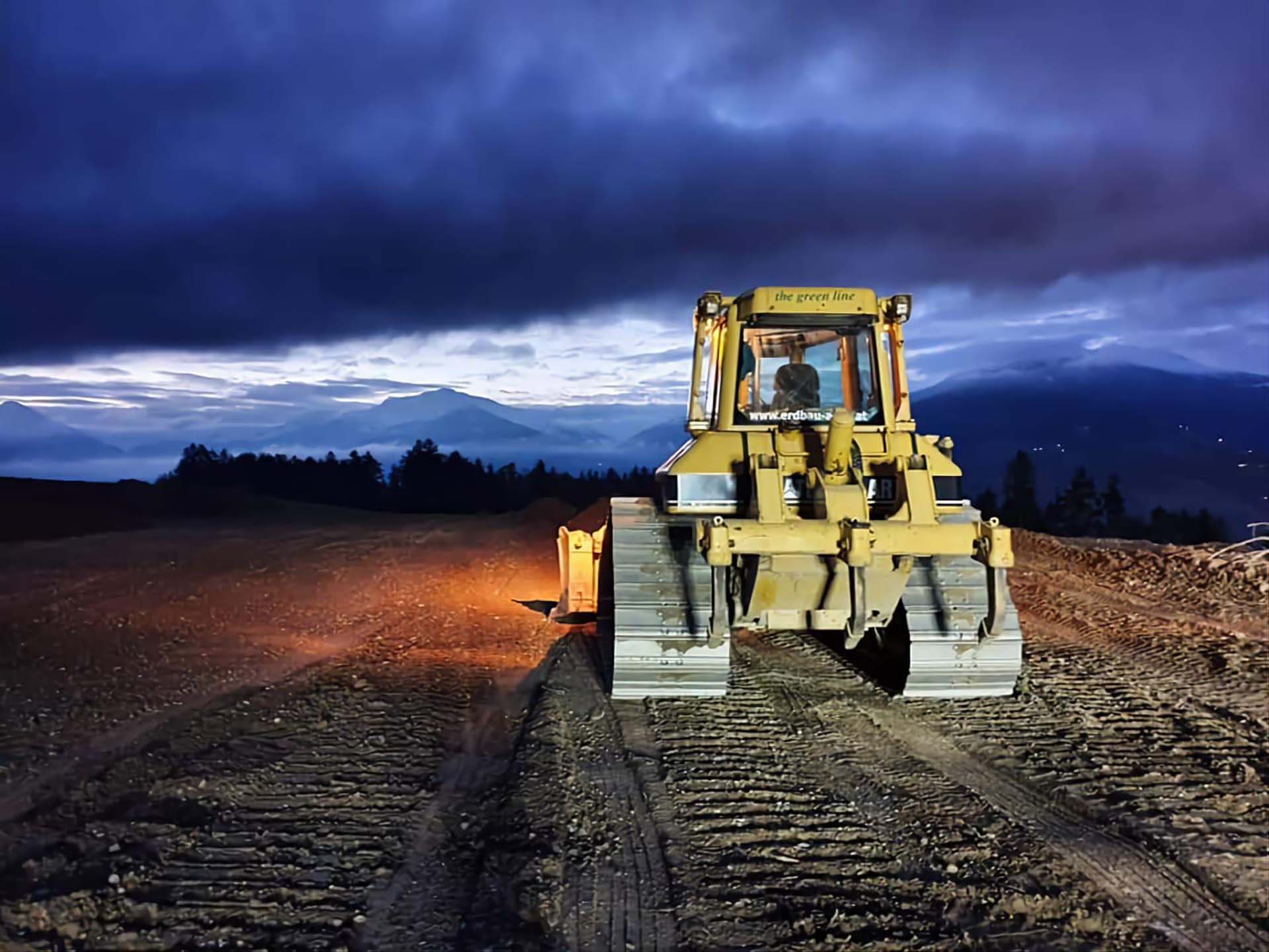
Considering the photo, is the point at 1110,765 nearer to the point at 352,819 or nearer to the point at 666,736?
the point at 666,736

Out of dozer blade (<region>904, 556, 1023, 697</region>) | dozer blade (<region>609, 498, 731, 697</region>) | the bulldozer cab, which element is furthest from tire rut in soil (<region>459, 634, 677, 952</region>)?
the bulldozer cab

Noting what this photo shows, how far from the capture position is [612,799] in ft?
14.7

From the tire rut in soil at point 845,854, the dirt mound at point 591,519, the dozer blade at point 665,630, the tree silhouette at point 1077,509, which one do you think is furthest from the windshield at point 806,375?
the tree silhouette at point 1077,509

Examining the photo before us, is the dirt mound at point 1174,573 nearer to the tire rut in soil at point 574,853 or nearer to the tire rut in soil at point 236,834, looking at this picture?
the tire rut in soil at point 574,853

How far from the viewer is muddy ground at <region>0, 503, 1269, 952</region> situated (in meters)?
3.36

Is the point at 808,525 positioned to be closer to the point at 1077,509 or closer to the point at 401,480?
the point at 1077,509

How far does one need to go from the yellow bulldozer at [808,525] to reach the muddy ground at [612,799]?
0.38 meters

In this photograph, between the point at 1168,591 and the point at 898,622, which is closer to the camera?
the point at 898,622

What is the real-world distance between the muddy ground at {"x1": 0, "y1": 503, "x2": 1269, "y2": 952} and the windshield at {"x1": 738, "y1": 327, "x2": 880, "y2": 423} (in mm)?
2094

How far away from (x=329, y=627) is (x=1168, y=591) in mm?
9736

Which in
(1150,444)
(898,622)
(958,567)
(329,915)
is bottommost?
(329,915)

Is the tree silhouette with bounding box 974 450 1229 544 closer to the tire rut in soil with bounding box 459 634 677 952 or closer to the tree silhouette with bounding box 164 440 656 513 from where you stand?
the tree silhouette with bounding box 164 440 656 513

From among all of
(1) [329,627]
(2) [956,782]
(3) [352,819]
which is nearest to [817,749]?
(2) [956,782]

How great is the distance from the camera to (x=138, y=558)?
14.8m
